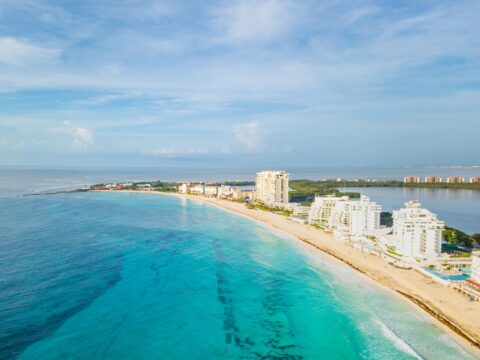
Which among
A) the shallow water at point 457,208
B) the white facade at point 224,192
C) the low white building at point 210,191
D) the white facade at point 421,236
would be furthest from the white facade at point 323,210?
the low white building at point 210,191

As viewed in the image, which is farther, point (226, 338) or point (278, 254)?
point (278, 254)

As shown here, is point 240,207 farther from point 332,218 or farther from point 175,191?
point 175,191

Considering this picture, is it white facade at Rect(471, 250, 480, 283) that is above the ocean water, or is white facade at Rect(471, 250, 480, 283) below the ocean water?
above

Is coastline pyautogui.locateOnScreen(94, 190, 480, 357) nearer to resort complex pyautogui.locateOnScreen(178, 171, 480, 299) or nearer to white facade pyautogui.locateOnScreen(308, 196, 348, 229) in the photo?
resort complex pyautogui.locateOnScreen(178, 171, 480, 299)

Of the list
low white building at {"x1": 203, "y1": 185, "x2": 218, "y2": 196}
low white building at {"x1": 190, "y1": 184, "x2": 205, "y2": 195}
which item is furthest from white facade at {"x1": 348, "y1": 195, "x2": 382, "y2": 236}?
low white building at {"x1": 190, "y1": 184, "x2": 205, "y2": 195}

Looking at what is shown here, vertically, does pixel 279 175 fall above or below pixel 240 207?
above

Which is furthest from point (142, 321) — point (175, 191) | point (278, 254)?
point (175, 191)

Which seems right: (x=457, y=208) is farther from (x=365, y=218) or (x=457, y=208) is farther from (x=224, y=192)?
(x=224, y=192)
